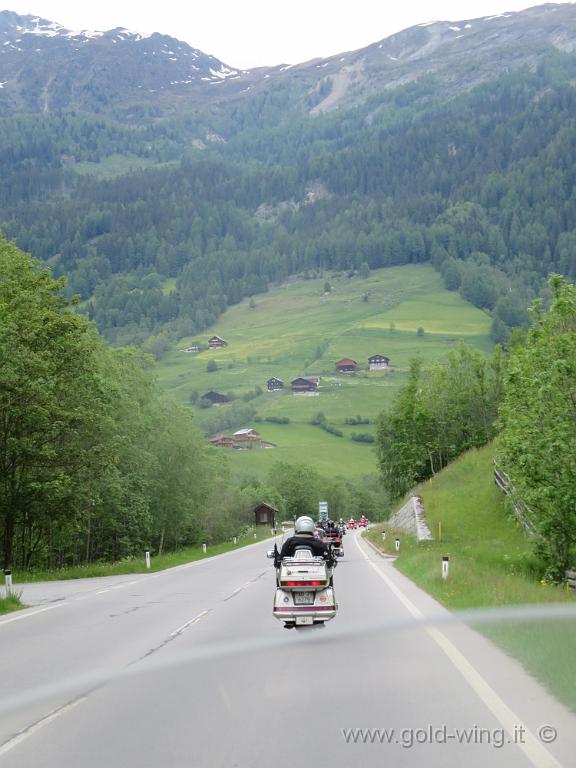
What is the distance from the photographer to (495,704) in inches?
340

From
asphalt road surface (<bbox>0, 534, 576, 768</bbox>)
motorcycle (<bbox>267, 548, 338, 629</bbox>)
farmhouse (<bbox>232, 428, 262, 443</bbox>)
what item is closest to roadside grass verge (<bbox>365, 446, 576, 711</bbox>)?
asphalt road surface (<bbox>0, 534, 576, 768</bbox>)

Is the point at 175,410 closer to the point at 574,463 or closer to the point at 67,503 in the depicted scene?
the point at 67,503

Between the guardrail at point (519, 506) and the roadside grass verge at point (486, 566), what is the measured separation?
31.7 inches

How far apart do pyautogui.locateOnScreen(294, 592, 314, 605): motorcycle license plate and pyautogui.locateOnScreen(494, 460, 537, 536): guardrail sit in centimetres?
1831

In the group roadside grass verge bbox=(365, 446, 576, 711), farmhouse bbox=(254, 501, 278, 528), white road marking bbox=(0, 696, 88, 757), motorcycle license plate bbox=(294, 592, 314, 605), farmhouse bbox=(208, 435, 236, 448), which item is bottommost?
farmhouse bbox=(254, 501, 278, 528)

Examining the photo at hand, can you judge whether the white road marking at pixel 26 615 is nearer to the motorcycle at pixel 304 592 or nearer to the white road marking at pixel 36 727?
the motorcycle at pixel 304 592

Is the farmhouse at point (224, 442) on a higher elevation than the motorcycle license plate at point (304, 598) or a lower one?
lower

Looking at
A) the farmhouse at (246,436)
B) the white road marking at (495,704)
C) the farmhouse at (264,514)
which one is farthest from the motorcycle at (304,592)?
the farmhouse at (246,436)

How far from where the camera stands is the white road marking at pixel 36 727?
7602 mm

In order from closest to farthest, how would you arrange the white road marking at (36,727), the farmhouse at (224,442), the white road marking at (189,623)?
the white road marking at (36,727) < the white road marking at (189,623) < the farmhouse at (224,442)

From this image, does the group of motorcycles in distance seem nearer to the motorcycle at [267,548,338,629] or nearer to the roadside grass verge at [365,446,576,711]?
the motorcycle at [267,548,338,629]

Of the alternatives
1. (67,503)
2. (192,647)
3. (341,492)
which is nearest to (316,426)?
(341,492)

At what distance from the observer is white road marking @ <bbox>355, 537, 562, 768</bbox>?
6.85 m

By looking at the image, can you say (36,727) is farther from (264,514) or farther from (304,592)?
(264,514)
